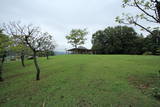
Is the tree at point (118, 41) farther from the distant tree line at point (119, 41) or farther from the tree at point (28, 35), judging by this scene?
the tree at point (28, 35)

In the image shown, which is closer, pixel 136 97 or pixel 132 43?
pixel 136 97

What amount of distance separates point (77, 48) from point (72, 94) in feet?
130

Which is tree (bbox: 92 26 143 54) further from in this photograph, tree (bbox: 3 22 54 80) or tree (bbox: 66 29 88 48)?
tree (bbox: 3 22 54 80)

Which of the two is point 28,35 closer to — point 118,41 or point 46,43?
point 46,43

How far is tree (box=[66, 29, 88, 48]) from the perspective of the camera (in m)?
42.2

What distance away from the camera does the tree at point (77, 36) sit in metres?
42.2

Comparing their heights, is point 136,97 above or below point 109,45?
below

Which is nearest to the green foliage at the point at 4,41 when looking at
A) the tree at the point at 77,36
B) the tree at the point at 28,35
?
the tree at the point at 28,35

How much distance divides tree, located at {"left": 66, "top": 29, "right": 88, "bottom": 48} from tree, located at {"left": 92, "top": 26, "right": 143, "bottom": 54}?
789 centimetres

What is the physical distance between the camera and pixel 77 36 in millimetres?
42625

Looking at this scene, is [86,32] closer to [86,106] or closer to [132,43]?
[132,43]

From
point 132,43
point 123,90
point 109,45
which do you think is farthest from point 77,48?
point 123,90

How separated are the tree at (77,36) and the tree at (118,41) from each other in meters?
7.89

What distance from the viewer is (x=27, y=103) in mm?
4219
